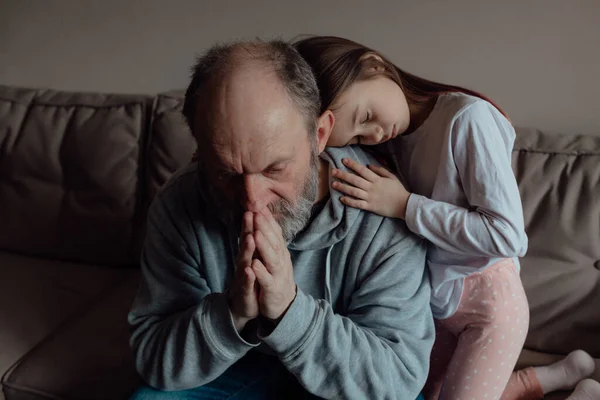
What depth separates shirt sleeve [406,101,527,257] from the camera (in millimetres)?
1037

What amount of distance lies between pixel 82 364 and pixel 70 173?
0.71m

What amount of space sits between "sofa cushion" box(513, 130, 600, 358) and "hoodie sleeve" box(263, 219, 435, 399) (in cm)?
48

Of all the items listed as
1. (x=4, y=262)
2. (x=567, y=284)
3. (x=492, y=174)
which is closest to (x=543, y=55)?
(x=567, y=284)

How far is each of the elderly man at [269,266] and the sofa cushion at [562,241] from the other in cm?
48

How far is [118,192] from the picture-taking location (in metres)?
1.84

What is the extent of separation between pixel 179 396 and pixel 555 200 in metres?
1.04

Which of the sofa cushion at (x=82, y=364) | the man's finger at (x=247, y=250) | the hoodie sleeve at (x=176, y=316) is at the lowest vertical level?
the sofa cushion at (x=82, y=364)

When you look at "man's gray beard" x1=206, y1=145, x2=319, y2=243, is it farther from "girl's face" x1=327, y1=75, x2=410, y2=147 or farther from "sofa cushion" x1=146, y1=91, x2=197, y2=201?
"sofa cushion" x1=146, y1=91, x2=197, y2=201

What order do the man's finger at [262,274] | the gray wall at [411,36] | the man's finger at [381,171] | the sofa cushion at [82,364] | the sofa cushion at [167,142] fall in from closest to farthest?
the man's finger at [262,274], the man's finger at [381,171], the sofa cushion at [82,364], the gray wall at [411,36], the sofa cushion at [167,142]

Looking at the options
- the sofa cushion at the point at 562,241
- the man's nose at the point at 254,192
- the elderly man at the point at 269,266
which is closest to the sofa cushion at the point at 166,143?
the elderly man at the point at 269,266

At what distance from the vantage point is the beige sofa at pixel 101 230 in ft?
4.73

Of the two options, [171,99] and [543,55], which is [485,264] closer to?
[543,55]

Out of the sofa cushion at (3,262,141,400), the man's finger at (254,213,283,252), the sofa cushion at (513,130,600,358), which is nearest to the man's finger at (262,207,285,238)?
the man's finger at (254,213,283,252)

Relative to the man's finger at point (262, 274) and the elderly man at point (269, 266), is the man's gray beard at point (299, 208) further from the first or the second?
the man's finger at point (262, 274)
